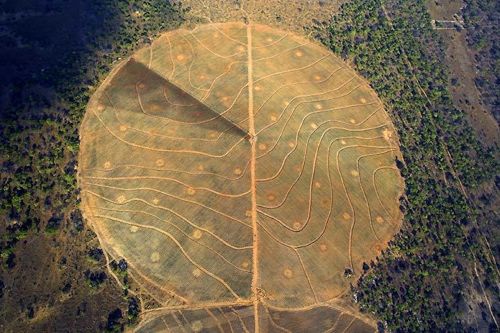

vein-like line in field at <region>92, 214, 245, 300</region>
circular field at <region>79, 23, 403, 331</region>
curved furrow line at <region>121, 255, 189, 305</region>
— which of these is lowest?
curved furrow line at <region>121, 255, 189, 305</region>

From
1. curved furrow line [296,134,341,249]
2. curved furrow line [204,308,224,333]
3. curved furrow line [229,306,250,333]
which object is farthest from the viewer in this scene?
curved furrow line [296,134,341,249]

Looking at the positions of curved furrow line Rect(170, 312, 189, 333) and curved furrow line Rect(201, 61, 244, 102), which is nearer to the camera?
curved furrow line Rect(170, 312, 189, 333)

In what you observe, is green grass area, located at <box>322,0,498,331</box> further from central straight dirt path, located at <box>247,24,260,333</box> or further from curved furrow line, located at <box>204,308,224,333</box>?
curved furrow line, located at <box>204,308,224,333</box>

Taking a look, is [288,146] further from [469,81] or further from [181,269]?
[469,81]

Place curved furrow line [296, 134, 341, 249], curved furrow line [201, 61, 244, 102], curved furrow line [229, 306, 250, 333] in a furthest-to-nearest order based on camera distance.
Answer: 1. curved furrow line [201, 61, 244, 102]
2. curved furrow line [296, 134, 341, 249]
3. curved furrow line [229, 306, 250, 333]

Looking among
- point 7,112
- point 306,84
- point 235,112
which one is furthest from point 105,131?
point 306,84

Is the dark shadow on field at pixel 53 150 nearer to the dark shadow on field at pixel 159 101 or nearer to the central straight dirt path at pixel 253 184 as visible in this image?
the dark shadow on field at pixel 159 101

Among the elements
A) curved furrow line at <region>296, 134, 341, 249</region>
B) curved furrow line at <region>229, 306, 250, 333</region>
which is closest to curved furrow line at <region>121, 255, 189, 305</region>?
curved furrow line at <region>229, 306, 250, 333</region>

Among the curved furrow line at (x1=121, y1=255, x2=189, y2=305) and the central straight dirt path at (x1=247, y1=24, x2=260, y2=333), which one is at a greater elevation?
the central straight dirt path at (x1=247, y1=24, x2=260, y2=333)

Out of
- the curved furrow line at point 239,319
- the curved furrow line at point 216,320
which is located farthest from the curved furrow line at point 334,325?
the curved furrow line at point 216,320

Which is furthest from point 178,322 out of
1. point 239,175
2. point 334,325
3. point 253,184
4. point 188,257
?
point 239,175
